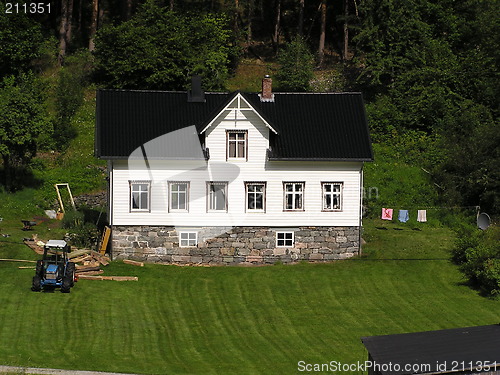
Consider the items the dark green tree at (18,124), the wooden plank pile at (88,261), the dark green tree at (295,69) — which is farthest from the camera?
the dark green tree at (295,69)

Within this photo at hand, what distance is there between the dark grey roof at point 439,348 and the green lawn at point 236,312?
6526 millimetres

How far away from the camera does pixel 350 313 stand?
4353cm

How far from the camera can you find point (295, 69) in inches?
2854

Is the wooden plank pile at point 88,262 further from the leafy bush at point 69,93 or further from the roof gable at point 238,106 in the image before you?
the leafy bush at point 69,93

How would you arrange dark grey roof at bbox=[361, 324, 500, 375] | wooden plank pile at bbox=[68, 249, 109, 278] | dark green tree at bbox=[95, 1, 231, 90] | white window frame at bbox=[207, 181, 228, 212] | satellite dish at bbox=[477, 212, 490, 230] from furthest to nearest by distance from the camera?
Result: dark green tree at bbox=[95, 1, 231, 90] → satellite dish at bbox=[477, 212, 490, 230] → white window frame at bbox=[207, 181, 228, 212] → wooden plank pile at bbox=[68, 249, 109, 278] → dark grey roof at bbox=[361, 324, 500, 375]

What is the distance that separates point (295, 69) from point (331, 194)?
2292 cm

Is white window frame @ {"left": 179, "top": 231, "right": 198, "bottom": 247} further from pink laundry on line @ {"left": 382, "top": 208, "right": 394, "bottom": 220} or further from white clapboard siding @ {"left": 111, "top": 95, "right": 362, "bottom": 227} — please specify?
pink laundry on line @ {"left": 382, "top": 208, "right": 394, "bottom": 220}

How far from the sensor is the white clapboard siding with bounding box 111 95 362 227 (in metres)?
49.9

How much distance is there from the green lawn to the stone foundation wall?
87 cm

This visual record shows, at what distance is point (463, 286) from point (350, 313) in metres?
7.22

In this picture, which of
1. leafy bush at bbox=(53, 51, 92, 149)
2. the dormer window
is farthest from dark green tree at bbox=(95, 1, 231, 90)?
the dormer window

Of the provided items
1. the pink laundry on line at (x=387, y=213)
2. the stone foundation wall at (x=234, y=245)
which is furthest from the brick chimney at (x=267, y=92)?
the pink laundry on line at (x=387, y=213)

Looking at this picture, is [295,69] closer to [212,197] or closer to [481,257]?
[212,197]

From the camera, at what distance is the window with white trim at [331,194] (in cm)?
5116
